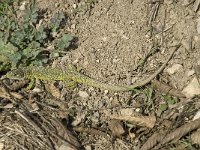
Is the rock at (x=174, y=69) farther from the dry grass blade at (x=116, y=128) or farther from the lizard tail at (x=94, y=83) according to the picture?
the dry grass blade at (x=116, y=128)

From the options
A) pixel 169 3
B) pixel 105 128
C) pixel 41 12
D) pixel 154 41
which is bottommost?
pixel 105 128

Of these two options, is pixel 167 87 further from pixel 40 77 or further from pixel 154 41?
pixel 40 77

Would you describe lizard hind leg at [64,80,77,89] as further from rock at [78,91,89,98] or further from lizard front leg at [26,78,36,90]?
lizard front leg at [26,78,36,90]

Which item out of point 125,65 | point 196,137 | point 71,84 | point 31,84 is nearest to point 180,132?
point 196,137

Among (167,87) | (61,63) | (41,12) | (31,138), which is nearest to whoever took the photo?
(31,138)

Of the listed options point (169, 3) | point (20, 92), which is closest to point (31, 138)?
point (20, 92)

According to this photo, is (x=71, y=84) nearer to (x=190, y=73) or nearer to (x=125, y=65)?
(x=125, y=65)
